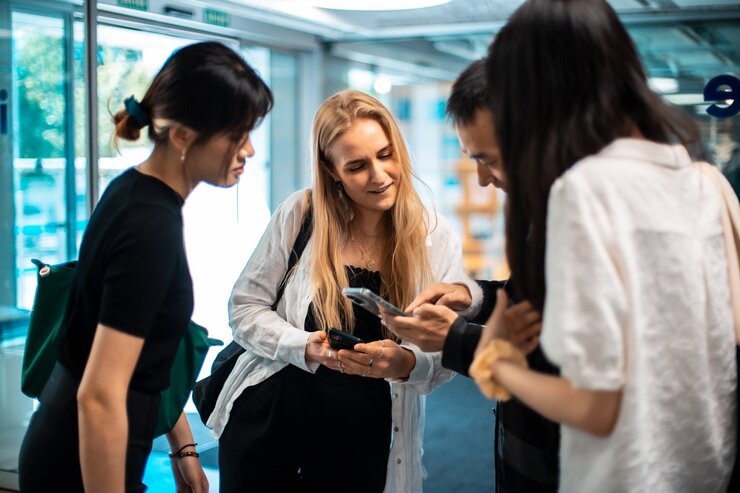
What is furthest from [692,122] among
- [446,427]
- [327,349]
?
[446,427]

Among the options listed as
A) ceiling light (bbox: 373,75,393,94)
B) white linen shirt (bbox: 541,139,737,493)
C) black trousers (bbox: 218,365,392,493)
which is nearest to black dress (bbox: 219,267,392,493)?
black trousers (bbox: 218,365,392,493)

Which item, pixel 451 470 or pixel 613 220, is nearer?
pixel 613 220

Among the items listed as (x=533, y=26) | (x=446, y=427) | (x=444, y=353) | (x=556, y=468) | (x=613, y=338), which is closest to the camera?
(x=613, y=338)

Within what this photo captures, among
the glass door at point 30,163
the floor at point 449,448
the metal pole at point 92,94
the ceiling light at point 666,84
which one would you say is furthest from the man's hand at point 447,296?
the ceiling light at point 666,84

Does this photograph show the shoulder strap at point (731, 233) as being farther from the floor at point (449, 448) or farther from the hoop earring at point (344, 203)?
the floor at point (449, 448)

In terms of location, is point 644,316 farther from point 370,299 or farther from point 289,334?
point 289,334

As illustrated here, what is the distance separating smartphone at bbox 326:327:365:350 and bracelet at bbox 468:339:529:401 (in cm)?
77

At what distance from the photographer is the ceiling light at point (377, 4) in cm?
457

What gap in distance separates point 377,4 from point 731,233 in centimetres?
359

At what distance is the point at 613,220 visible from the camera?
1.12 m

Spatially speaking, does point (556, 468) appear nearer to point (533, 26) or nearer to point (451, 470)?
point (533, 26)

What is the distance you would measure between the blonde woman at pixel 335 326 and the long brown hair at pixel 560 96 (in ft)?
3.08

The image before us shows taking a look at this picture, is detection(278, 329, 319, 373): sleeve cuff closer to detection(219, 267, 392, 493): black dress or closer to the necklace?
detection(219, 267, 392, 493): black dress

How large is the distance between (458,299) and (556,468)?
0.56 m
